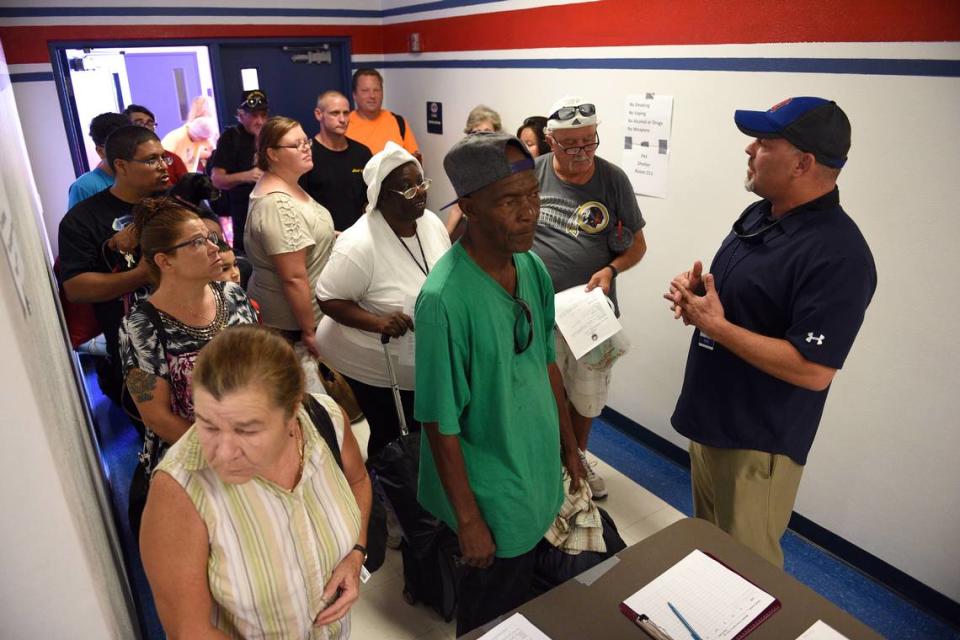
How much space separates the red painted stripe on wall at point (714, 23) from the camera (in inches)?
86.8

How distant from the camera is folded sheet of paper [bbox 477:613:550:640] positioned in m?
1.26

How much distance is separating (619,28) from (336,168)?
1.86 meters

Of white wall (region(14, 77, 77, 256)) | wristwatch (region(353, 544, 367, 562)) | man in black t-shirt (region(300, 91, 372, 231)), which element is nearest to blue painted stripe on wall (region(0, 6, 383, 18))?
white wall (region(14, 77, 77, 256))

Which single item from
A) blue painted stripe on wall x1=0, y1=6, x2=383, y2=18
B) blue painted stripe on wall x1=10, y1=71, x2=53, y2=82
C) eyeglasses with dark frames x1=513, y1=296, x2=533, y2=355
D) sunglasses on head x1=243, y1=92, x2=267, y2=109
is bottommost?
eyeglasses with dark frames x1=513, y1=296, x2=533, y2=355

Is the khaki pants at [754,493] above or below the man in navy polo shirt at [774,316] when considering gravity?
below

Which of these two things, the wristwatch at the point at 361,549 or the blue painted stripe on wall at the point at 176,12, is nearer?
the wristwatch at the point at 361,549

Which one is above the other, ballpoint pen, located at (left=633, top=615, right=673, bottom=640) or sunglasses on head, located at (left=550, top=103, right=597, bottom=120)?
sunglasses on head, located at (left=550, top=103, right=597, bottom=120)

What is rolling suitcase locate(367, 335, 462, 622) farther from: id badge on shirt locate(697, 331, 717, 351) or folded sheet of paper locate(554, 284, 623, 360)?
id badge on shirt locate(697, 331, 717, 351)

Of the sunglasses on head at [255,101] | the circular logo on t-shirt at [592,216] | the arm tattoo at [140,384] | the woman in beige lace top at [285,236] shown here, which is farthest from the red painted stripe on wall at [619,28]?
the arm tattoo at [140,384]

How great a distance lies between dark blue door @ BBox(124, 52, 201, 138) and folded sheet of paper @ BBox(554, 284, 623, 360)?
708 centimetres

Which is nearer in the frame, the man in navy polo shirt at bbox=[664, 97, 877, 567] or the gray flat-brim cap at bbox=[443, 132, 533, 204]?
the gray flat-brim cap at bbox=[443, 132, 533, 204]

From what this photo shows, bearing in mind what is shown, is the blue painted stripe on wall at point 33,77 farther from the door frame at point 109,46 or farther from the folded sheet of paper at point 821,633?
the folded sheet of paper at point 821,633

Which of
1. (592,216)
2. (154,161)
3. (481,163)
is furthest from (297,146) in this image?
(481,163)

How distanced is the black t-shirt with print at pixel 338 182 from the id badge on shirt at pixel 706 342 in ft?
8.42
